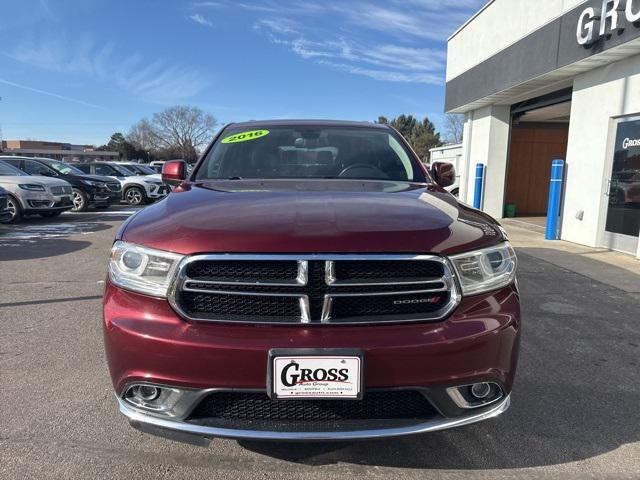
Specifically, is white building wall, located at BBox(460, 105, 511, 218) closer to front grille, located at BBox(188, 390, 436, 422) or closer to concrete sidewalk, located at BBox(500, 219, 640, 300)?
concrete sidewalk, located at BBox(500, 219, 640, 300)

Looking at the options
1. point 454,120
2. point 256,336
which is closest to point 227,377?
point 256,336

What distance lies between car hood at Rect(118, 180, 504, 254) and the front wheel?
50.2 feet

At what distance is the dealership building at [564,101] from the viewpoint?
8.36 metres

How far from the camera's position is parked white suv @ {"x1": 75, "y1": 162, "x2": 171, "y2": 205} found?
16672mm

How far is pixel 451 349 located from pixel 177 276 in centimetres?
111

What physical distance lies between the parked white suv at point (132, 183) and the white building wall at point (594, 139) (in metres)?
12.1

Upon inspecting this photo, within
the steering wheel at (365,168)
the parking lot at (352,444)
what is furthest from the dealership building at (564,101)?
the steering wheel at (365,168)

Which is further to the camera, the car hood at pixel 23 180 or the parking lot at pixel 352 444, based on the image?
the car hood at pixel 23 180

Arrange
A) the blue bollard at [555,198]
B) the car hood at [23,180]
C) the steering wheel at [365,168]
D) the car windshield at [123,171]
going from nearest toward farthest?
the steering wheel at [365,168] < the blue bollard at [555,198] < the car hood at [23,180] < the car windshield at [123,171]

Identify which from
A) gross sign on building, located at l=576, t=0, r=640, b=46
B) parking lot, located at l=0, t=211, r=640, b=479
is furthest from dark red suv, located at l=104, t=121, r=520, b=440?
gross sign on building, located at l=576, t=0, r=640, b=46

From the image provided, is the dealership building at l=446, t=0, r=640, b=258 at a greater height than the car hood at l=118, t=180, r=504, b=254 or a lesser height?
greater

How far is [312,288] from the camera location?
6.25 feet

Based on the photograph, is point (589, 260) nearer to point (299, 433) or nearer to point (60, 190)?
point (299, 433)

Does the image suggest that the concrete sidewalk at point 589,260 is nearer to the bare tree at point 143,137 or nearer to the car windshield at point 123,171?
the car windshield at point 123,171
